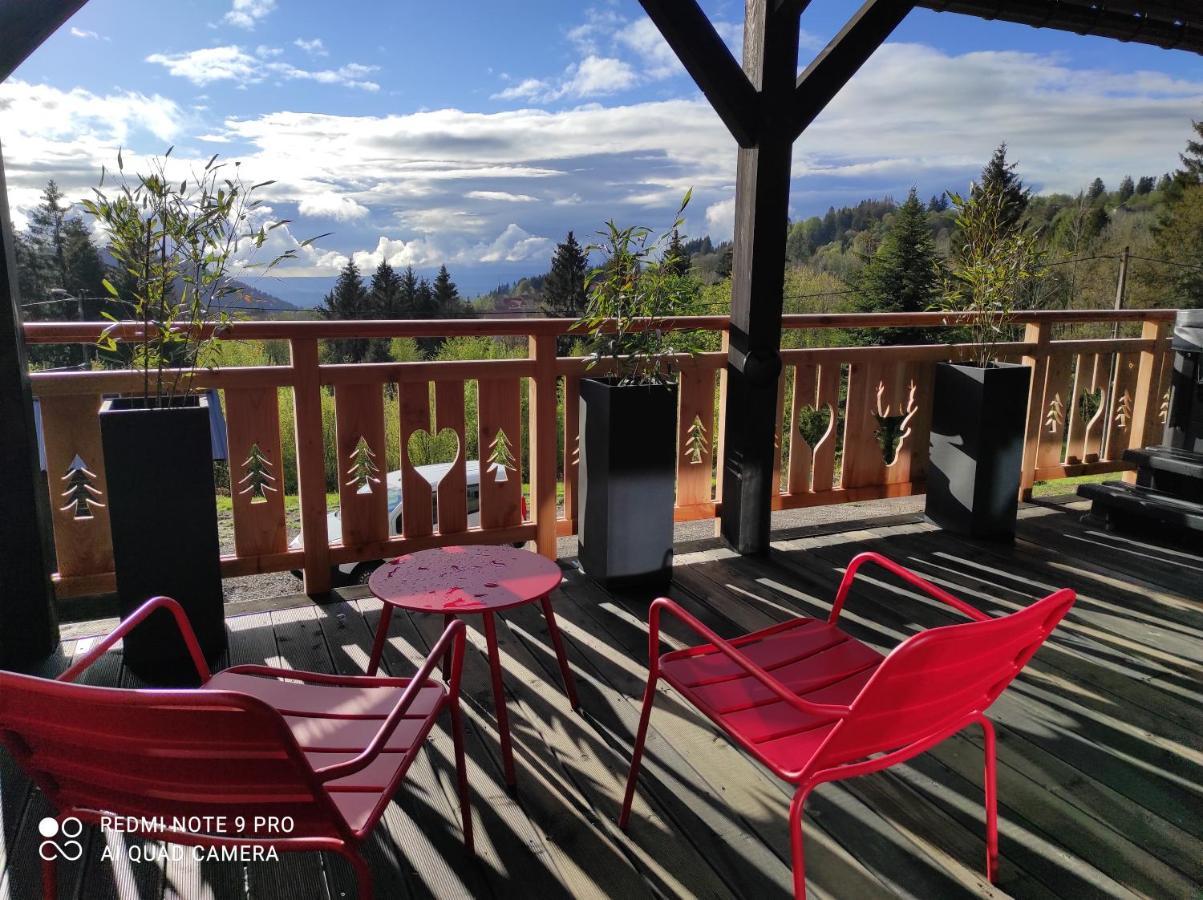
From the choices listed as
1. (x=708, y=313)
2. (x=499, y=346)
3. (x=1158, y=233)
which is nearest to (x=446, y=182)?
(x=499, y=346)

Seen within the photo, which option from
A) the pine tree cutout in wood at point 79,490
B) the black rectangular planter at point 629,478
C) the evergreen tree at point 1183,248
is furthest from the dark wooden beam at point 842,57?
the evergreen tree at point 1183,248

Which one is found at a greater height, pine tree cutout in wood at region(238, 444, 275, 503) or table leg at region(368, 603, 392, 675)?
pine tree cutout in wood at region(238, 444, 275, 503)

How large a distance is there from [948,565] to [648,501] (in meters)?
1.46

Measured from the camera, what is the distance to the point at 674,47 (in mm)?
3141

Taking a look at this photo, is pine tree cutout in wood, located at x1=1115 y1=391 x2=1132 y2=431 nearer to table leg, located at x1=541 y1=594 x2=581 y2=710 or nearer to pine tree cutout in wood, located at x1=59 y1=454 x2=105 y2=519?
table leg, located at x1=541 y1=594 x2=581 y2=710

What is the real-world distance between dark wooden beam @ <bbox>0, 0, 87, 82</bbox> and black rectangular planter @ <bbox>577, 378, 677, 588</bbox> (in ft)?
6.74

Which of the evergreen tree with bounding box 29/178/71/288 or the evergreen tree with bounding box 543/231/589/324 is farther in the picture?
the evergreen tree with bounding box 29/178/71/288

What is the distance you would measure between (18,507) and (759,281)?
2.87 meters

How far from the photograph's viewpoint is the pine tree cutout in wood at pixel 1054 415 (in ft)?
14.8

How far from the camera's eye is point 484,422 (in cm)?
335

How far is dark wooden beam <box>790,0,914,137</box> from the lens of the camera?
10.8ft

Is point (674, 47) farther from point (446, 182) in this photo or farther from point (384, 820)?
point (446, 182)

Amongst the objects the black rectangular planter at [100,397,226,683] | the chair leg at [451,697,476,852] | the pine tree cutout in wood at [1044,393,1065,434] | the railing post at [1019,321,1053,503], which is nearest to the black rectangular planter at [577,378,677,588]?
the black rectangular planter at [100,397,226,683]

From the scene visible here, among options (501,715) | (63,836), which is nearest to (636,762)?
(501,715)
